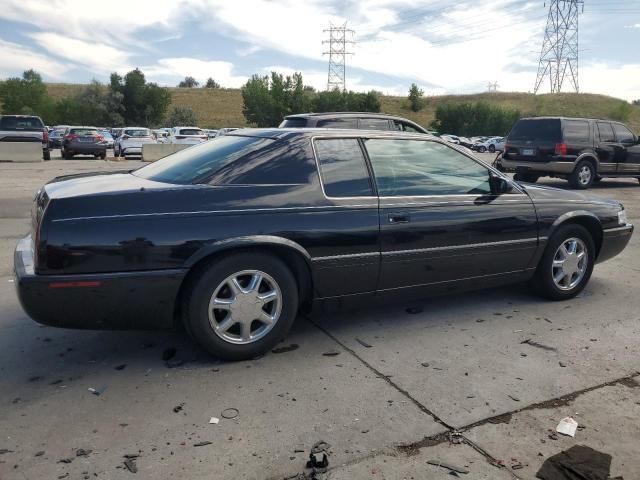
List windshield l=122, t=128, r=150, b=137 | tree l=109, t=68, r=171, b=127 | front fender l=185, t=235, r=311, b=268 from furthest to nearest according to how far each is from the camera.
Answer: tree l=109, t=68, r=171, b=127
windshield l=122, t=128, r=150, b=137
front fender l=185, t=235, r=311, b=268

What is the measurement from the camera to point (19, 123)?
21.7 meters

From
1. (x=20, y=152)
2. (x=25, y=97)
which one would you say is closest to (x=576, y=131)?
(x=20, y=152)

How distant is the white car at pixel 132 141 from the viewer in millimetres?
24234

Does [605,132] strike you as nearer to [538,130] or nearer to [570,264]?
[538,130]

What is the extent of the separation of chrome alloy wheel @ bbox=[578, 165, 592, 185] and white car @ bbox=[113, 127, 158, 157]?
17997mm

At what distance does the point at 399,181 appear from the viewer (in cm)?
404

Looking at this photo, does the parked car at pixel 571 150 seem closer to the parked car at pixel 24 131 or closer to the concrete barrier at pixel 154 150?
the concrete barrier at pixel 154 150

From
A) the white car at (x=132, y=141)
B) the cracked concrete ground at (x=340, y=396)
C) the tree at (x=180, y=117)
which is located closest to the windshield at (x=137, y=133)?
the white car at (x=132, y=141)

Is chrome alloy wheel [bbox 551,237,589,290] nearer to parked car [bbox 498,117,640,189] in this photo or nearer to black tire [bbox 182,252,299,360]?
Answer: black tire [bbox 182,252,299,360]

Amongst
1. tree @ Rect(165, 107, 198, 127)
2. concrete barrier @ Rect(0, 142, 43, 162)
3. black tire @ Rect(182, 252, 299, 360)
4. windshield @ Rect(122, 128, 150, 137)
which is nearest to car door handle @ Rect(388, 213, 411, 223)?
black tire @ Rect(182, 252, 299, 360)

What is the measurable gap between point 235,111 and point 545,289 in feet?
297

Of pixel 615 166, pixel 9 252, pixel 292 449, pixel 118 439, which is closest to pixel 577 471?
pixel 292 449

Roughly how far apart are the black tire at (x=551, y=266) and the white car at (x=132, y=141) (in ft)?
72.7

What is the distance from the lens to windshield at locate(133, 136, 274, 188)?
11.9 feet
